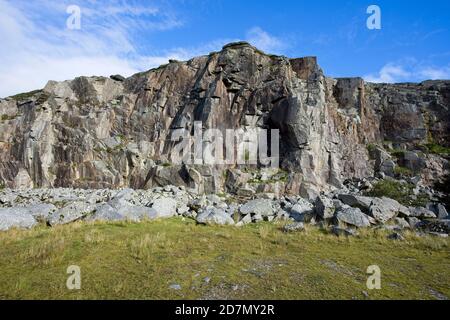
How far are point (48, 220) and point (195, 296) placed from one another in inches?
554

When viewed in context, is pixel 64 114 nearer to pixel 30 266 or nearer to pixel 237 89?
pixel 237 89

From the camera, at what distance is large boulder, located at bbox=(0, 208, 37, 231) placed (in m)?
16.1

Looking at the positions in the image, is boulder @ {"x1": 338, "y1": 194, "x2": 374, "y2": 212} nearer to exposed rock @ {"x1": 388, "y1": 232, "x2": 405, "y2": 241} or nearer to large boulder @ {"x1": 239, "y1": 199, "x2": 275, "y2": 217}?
exposed rock @ {"x1": 388, "y1": 232, "x2": 405, "y2": 241}

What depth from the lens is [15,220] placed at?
16.7m

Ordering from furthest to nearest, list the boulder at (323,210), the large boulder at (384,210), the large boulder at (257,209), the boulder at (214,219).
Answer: the large boulder at (257,209) < the boulder at (323,210) < the boulder at (214,219) < the large boulder at (384,210)

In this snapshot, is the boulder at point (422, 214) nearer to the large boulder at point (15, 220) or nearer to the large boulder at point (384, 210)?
the large boulder at point (384, 210)

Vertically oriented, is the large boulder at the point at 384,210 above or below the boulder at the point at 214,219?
above

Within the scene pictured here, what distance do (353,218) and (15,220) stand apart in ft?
65.1

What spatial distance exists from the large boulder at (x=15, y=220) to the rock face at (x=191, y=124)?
65.5 feet

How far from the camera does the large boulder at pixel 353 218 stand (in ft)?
54.3

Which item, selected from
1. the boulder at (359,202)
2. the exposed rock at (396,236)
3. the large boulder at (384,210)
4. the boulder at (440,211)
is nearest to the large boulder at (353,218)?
the large boulder at (384,210)

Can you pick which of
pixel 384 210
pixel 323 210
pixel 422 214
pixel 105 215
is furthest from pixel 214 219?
pixel 422 214

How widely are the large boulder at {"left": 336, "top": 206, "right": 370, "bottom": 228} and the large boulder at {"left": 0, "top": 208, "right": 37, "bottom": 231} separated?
18.3m

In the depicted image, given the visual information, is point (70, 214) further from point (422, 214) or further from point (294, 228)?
point (422, 214)
